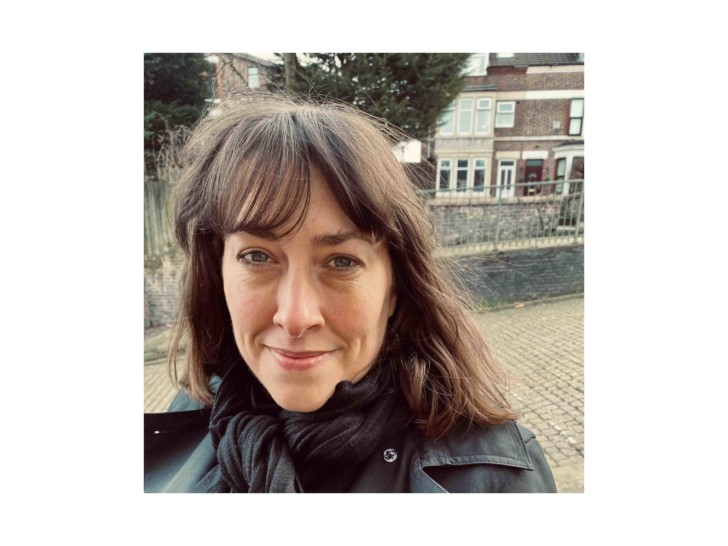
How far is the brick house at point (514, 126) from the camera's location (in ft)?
4.08

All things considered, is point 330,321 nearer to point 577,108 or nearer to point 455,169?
point 455,169

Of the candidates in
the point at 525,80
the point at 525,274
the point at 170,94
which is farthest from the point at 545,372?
the point at 170,94

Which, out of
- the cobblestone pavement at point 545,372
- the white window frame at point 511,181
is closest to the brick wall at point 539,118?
the white window frame at point 511,181

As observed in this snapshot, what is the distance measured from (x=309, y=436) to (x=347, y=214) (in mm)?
565

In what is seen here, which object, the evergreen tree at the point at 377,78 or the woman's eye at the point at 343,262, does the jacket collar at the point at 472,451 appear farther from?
the evergreen tree at the point at 377,78

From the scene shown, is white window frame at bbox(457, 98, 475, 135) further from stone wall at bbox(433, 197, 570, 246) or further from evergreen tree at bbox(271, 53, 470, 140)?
stone wall at bbox(433, 197, 570, 246)

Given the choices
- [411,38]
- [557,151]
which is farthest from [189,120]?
[557,151]

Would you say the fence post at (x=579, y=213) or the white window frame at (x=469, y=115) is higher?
the white window frame at (x=469, y=115)

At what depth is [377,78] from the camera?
1280 mm

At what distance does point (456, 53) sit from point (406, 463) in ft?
4.02

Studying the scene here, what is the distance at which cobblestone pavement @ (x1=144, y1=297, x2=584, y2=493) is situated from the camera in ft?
4.51

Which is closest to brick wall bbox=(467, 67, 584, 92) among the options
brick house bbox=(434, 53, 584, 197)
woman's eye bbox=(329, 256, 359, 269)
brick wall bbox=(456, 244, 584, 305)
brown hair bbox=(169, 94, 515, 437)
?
brick house bbox=(434, 53, 584, 197)

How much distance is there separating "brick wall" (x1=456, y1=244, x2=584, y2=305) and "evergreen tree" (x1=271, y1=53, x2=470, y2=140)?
604mm
